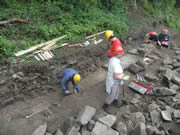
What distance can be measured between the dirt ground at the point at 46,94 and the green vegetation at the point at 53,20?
0.90 metres

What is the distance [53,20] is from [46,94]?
3614 millimetres

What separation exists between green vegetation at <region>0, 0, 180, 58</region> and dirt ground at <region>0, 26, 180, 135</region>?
901mm

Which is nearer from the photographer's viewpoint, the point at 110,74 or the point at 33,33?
the point at 110,74

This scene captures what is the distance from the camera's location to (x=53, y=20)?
Answer: 7.20 meters

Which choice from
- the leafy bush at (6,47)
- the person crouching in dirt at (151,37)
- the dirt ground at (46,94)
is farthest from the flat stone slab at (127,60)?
the leafy bush at (6,47)

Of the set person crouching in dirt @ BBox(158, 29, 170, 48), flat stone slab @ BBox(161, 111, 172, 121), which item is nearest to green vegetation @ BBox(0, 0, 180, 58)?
person crouching in dirt @ BBox(158, 29, 170, 48)

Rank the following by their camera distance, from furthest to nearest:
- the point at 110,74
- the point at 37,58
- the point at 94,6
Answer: the point at 94,6
the point at 37,58
the point at 110,74

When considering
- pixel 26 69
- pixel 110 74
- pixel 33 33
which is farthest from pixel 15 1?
pixel 110 74

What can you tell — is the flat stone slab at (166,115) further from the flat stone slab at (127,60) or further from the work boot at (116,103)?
the flat stone slab at (127,60)

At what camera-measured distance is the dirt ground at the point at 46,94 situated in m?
4.59

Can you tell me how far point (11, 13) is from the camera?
6.62m

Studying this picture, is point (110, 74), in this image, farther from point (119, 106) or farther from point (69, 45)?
point (69, 45)

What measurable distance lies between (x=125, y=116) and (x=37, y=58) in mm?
3805

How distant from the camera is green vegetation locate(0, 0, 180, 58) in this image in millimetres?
6100
